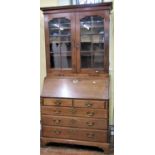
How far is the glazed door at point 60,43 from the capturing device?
3095 millimetres

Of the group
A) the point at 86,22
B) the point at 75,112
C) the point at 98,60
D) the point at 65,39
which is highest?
the point at 86,22

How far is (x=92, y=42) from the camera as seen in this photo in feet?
10.0

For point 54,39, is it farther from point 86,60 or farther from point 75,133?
point 75,133

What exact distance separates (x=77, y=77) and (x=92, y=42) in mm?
548

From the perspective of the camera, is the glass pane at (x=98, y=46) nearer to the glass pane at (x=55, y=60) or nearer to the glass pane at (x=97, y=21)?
the glass pane at (x=97, y=21)

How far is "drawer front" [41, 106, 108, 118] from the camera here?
2.87 meters

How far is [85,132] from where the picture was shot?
294 centimetres

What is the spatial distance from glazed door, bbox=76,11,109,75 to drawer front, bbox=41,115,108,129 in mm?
679

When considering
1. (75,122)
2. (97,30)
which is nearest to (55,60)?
(97,30)

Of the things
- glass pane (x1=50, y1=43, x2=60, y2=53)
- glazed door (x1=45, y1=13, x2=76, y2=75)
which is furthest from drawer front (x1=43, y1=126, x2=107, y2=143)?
glass pane (x1=50, y1=43, x2=60, y2=53)

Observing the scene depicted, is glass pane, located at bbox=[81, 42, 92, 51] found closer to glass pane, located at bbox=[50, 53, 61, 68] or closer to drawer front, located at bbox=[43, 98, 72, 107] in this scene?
glass pane, located at bbox=[50, 53, 61, 68]
